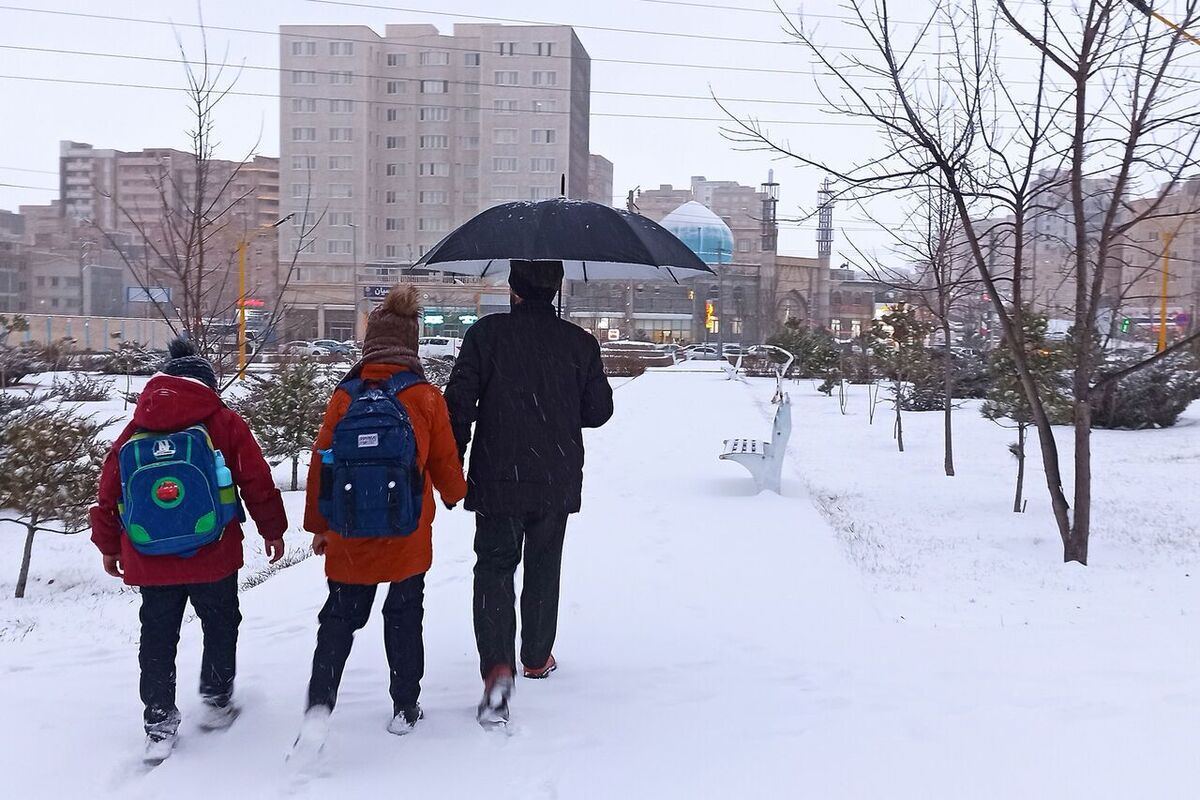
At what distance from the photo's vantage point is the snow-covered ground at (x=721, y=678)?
3473 millimetres

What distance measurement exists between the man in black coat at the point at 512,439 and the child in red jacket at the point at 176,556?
0.77m

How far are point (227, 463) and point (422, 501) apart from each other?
693 millimetres

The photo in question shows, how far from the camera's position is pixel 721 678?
462 cm

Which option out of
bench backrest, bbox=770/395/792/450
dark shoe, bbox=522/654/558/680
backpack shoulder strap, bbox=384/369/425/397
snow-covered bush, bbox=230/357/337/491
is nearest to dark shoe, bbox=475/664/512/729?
dark shoe, bbox=522/654/558/680

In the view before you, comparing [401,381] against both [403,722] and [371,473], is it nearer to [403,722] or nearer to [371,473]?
[371,473]

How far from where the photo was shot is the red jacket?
341 centimetres

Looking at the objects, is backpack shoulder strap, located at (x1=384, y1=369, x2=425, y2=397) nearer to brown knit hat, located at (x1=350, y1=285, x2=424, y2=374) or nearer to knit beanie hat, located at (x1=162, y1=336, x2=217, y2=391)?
brown knit hat, located at (x1=350, y1=285, x2=424, y2=374)

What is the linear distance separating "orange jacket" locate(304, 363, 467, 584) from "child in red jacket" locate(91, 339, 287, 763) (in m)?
0.21

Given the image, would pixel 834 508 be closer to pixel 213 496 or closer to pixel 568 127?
pixel 213 496

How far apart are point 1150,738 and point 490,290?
65.5 meters

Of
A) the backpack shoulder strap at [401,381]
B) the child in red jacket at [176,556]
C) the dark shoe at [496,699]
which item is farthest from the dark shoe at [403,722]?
the backpack shoulder strap at [401,381]

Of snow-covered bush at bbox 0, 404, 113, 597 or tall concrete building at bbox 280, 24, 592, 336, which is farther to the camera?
tall concrete building at bbox 280, 24, 592, 336

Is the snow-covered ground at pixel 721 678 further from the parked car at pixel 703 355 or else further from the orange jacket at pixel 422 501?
the parked car at pixel 703 355

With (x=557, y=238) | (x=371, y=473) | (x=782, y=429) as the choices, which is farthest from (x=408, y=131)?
(x=371, y=473)
